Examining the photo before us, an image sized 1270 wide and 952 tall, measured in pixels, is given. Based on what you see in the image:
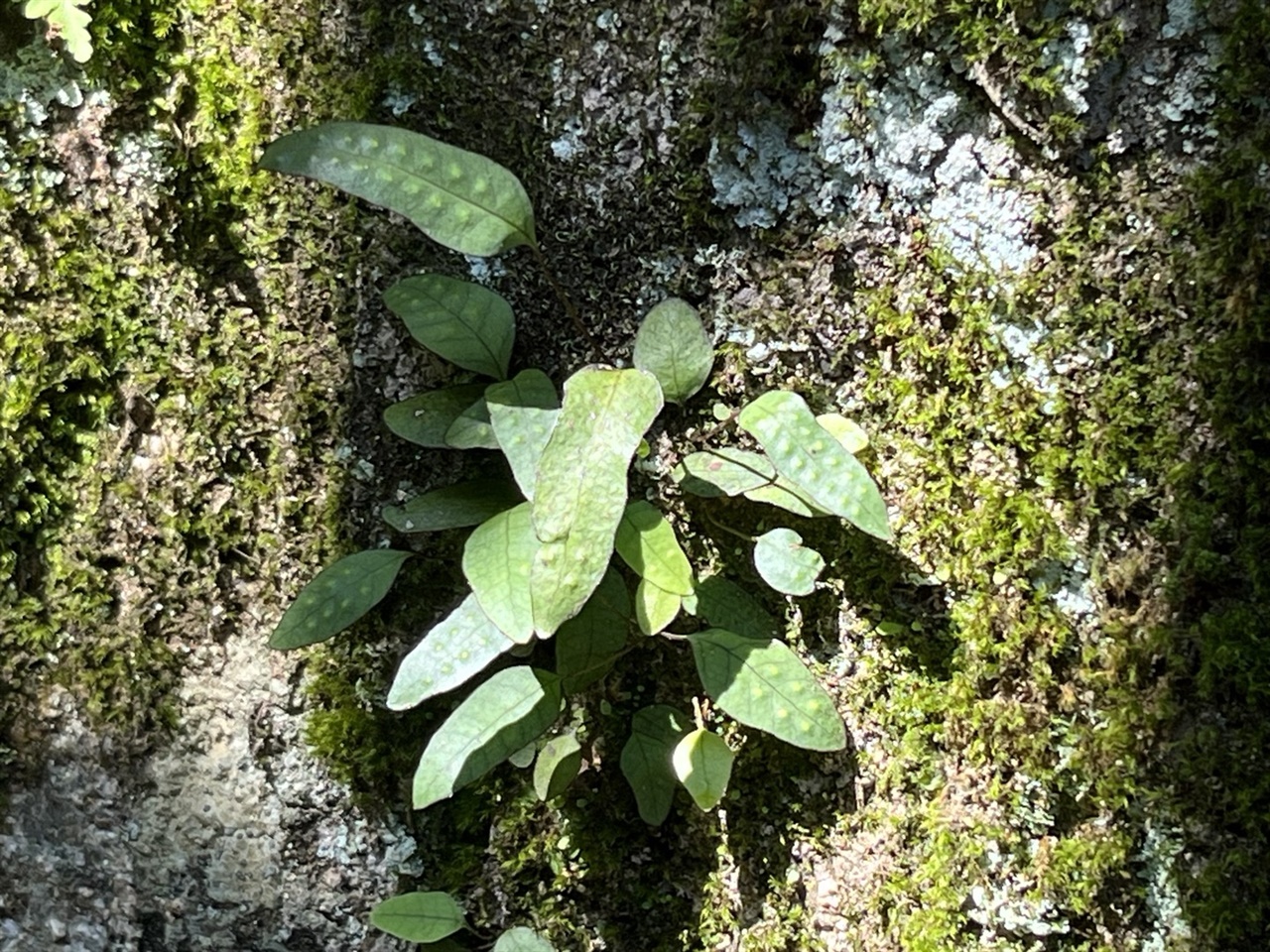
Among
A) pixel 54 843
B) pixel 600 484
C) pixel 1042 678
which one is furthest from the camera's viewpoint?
pixel 54 843

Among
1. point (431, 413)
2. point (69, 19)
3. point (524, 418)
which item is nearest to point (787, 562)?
point (524, 418)

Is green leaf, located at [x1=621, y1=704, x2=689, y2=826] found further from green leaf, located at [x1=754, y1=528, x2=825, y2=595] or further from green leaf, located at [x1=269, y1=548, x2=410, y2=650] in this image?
green leaf, located at [x1=269, y1=548, x2=410, y2=650]

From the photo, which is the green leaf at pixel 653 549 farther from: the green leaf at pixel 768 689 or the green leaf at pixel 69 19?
the green leaf at pixel 69 19

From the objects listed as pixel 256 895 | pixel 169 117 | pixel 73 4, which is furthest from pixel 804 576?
pixel 73 4

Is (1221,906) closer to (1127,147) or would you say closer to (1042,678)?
(1042,678)

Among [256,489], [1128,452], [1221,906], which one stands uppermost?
[1128,452]

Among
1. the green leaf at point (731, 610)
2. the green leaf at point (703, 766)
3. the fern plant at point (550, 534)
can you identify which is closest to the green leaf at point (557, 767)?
the fern plant at point (550, 534)
